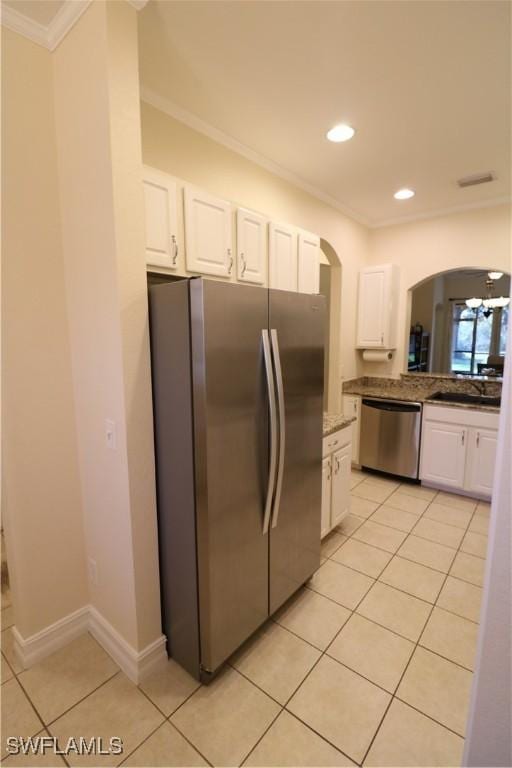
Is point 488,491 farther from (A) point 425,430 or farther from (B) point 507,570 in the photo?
(B) point 507,570

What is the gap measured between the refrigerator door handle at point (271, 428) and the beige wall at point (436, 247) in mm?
3142

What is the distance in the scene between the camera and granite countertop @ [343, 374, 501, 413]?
3734 mm

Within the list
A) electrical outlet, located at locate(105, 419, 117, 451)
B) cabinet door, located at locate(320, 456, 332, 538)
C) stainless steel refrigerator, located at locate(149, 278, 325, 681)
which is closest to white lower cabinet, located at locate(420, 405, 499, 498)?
cabinet door, located at locate(320, 456, 332, 538)

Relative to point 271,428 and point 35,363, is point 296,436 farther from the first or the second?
point 35,363

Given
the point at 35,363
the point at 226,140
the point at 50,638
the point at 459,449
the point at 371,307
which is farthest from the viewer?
the point at 371,307

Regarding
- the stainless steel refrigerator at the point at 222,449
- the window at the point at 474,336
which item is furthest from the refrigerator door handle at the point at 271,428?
the window at the point at 474,336

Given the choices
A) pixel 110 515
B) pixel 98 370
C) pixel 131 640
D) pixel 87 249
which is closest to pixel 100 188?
pixel 87 249

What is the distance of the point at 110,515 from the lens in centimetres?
169

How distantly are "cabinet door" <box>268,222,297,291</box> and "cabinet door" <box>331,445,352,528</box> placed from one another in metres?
1.31

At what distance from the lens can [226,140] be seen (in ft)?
7.99

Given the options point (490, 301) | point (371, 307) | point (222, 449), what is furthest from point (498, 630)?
point (490, 301)

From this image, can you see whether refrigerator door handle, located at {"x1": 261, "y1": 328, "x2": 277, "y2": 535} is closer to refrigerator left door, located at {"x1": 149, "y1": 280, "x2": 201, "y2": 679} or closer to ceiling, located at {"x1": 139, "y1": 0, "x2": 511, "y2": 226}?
refrigerator left door, located at {"x1": 149, "y1": 280, "x2": 201, "y2": 679}

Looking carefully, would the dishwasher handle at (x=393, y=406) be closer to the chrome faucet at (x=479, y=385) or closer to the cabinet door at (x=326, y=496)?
the chrome faucet at (x=479, y=385)

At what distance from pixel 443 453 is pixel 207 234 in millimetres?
3009
